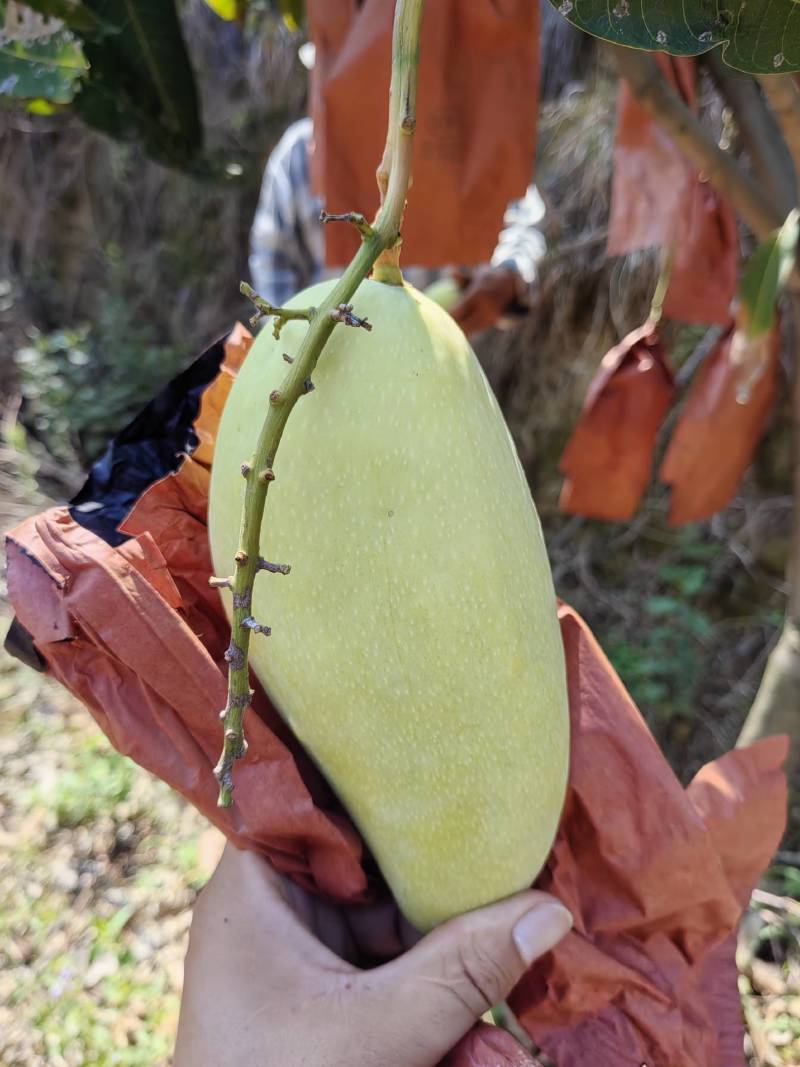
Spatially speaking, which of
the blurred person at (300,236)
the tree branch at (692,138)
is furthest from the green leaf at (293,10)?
the blurred person at (300,236)

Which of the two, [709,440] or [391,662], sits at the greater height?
[391,662]

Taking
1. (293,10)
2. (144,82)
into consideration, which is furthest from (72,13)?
(293,10)

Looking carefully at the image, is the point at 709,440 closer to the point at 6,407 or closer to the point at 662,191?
the point at 662,191

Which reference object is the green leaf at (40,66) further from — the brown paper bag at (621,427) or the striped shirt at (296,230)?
the striped shirt at (296,230)

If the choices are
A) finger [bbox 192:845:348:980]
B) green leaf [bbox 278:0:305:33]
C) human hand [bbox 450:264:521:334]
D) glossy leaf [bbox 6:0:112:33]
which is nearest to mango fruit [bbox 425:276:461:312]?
human hand [bbox 450:264:521:334]

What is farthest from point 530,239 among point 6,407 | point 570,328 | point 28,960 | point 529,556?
point 6,407
